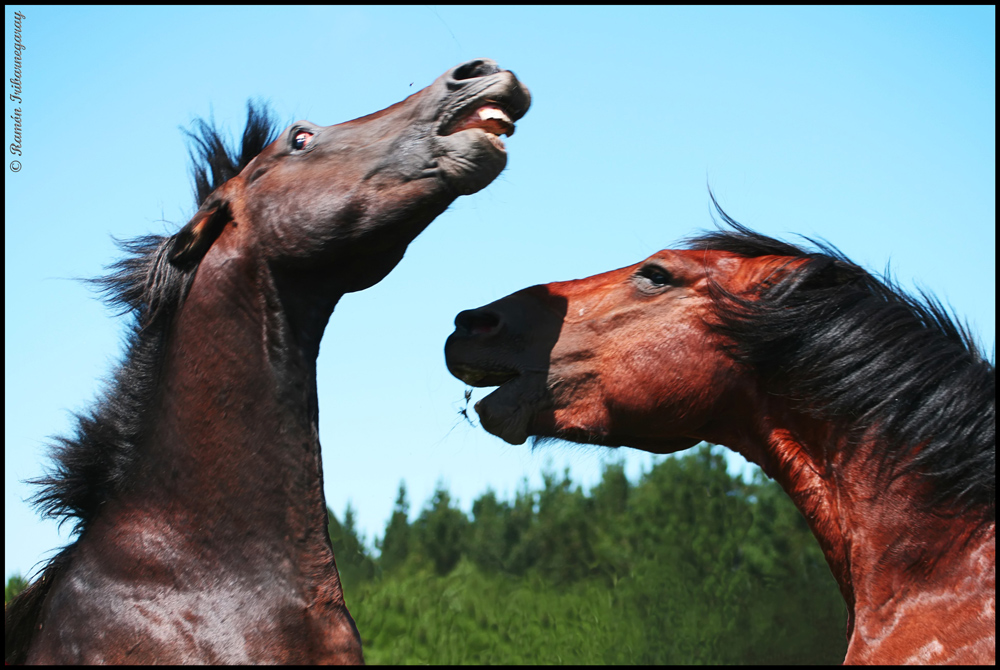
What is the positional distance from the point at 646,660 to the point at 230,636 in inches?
446

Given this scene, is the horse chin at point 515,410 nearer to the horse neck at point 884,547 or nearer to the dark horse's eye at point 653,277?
the dark horse's eye at point 653,277

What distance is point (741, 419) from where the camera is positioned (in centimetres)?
380

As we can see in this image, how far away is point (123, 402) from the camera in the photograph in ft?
11.7

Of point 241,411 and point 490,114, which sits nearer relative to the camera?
point 241,411

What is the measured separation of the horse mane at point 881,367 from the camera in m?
3.18

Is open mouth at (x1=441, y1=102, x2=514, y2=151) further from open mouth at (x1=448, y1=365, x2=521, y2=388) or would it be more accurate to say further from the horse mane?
the horse mane

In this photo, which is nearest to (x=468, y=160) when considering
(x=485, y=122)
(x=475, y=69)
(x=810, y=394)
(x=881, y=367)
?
(x=485, y=122)

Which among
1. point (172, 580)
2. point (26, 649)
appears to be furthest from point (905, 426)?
point (26, 649)

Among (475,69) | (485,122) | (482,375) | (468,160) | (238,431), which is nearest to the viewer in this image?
(238,431)

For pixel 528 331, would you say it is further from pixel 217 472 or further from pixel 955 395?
pixel 955 395

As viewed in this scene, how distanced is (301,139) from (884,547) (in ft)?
9.94

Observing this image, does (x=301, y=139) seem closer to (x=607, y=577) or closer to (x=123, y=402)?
(x=123, y=402)

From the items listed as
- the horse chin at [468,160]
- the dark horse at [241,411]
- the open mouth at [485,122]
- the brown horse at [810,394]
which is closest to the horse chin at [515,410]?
the brown horse at [810,394]

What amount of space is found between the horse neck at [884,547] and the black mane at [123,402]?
8.89 feet
